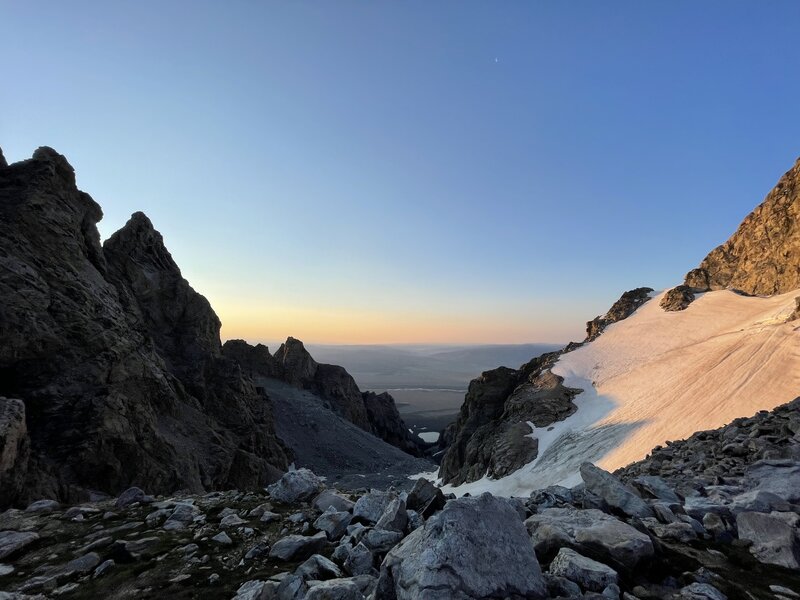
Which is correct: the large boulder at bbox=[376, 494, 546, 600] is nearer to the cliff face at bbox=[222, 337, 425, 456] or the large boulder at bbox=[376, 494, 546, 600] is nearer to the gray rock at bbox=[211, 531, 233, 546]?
the gray rock at bbox=[211, 531, 233, 546]

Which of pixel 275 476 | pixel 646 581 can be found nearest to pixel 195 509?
pixel 646 581

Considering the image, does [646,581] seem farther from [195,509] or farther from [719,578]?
[195,509]

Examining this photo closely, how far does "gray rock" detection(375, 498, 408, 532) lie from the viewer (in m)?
9.66

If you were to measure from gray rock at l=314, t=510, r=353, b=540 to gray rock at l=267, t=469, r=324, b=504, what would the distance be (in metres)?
4.00

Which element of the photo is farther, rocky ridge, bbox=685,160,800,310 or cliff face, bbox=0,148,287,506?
rocky ridge, bbox=685,160,800,310

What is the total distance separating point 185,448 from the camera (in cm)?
4512

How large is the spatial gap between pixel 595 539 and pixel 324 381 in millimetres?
142040

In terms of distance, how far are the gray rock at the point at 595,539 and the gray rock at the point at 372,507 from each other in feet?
13.8

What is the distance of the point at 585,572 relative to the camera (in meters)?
6.81

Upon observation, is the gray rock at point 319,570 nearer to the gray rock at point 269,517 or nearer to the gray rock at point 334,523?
the gray rock at point 334,523

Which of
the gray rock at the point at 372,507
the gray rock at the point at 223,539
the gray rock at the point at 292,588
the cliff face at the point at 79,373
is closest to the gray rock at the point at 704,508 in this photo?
the gray rock at the point at 372,507

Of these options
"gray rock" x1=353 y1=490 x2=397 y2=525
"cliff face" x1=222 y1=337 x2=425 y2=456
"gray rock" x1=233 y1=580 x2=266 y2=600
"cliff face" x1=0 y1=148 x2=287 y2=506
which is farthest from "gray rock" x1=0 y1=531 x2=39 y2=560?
"cliff face" x1=222 y1=337 x2=425 y2=456

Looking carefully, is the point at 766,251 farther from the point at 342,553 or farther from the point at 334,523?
the point at 342,553

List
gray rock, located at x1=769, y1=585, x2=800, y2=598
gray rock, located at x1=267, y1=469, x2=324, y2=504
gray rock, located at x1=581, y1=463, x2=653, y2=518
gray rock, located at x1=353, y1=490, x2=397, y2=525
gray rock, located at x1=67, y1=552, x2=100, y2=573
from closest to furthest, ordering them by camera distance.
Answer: gray rock, located at x1=769, y1=585, x2=800, y2=598
gray rock, located at x1=67, y1=552, x2=100, y2=573
gray rock, located at x1=581, y1=463, x2=653, y2=518
gray rock, located at x1=353, y1=490, x2=397, y2=525
gray rock, located at x1=267, y1=469, x2=324, y2=504
